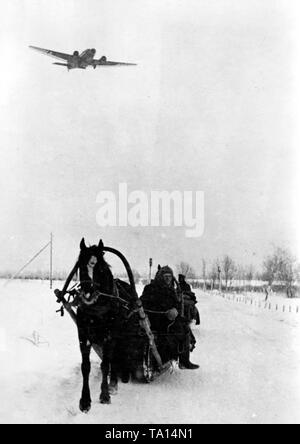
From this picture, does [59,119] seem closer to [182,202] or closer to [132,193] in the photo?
[132,193]

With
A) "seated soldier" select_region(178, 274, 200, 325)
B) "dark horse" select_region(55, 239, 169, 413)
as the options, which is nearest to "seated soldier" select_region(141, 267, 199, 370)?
"dark horse" select_region(55, 239, 169, 413)

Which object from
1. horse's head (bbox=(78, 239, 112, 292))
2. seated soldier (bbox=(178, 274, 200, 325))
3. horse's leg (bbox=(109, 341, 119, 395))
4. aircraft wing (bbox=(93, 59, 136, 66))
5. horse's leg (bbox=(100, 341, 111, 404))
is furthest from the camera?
seated soldier (bbox=(178, 274, 200, 325))

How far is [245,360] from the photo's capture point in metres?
8.36

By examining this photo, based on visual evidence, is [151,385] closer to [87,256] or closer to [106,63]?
[87,256]

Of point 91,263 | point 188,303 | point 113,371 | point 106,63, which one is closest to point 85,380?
point 113,371

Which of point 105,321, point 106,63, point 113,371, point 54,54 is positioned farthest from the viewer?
point 106,63

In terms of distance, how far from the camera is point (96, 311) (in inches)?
208

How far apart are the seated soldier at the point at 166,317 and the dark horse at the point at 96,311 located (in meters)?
1.19

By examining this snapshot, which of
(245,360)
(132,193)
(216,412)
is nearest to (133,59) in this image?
(132,193)

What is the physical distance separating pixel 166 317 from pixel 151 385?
1.03m

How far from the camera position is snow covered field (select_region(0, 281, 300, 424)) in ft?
16.8

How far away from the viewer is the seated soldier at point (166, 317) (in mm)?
6855

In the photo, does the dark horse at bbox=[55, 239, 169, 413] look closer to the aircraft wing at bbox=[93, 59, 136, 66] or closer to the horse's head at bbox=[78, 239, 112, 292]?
the horse's head at bbox=[78, 239, 112, 292]

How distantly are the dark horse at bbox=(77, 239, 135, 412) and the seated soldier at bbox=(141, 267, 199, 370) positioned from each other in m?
1.19
